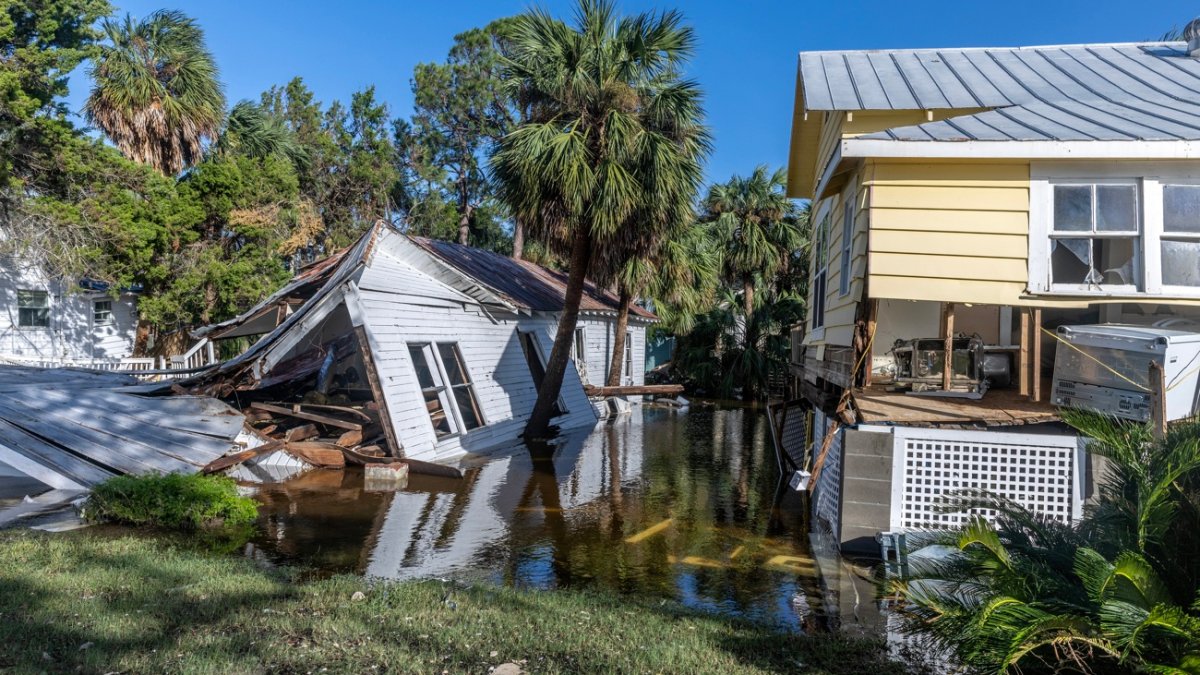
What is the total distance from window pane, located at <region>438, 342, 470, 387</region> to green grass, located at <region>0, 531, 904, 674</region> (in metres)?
8.72

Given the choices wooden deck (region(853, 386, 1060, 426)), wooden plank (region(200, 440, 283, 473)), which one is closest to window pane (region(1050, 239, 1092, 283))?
wooden deck (region(853, 386, 1060, 426))

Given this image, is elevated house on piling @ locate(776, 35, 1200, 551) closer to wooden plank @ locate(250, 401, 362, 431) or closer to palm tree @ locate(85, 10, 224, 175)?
wooden plank @ locate(250, 401, 362, 431)

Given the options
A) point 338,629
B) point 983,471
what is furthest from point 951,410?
point 338,629

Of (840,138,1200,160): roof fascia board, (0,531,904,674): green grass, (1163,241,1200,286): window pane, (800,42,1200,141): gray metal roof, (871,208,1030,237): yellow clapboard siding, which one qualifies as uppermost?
(800,42,1200,141): gray metal roof

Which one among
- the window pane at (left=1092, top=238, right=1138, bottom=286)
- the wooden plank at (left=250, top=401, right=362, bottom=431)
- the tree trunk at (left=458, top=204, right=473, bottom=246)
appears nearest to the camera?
the window pane at (left=1092, top=238, right=1138, bottom=286)

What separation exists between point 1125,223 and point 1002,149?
5.10 feet

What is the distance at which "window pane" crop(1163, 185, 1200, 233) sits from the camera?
784 centimetres

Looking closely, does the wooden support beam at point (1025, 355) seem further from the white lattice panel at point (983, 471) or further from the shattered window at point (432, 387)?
the shattered window at point (432, 387)

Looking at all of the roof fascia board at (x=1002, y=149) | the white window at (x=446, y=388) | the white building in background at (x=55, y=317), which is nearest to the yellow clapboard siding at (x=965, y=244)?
the roof fascia board at (x=1002, y=149)

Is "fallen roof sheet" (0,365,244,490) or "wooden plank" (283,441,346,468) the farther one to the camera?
"wooden plank" (283,441,346,468)

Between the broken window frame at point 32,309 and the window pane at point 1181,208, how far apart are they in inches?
875

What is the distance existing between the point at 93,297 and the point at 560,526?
16.7m

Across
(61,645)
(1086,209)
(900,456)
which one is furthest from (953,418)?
(61,645)

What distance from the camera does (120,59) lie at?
1969 cm
